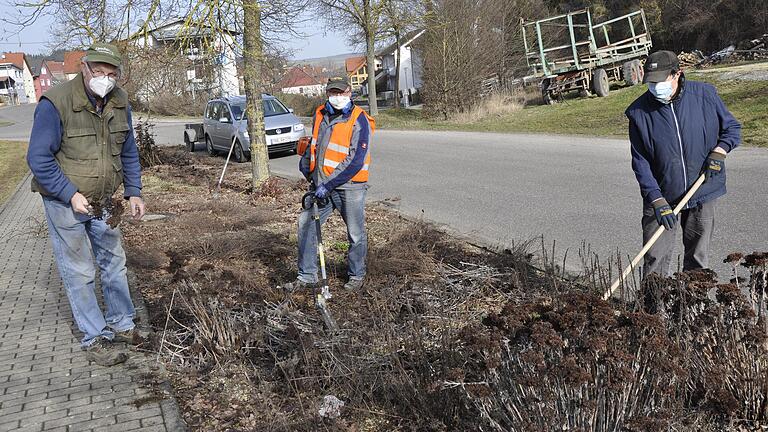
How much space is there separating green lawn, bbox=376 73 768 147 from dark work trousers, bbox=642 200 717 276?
1025 centimetres

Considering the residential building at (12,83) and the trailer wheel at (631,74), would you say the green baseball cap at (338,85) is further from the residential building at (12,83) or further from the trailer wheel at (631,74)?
the residential building at (12,83)

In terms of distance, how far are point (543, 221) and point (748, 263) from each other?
4.96 meters

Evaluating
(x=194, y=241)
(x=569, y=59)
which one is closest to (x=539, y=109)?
(x=569, y=59)

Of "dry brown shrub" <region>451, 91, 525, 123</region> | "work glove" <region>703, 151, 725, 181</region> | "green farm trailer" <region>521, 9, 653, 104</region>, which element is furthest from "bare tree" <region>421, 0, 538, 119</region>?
"work glove" <region>703, 151, 725, 181</region>

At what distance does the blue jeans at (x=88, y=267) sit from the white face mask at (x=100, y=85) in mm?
721

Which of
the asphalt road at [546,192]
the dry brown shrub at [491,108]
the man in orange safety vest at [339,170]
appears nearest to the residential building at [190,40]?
the asphalt road at [546,192]

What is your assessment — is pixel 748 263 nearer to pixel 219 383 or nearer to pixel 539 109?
pixel 219 383

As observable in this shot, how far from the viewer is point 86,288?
4465 mm

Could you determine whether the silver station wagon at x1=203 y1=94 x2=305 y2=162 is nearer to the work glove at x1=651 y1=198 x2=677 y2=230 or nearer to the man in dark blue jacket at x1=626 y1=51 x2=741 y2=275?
the man in dark blue jacket at x1=626 y1=51 x2=741 y2=275

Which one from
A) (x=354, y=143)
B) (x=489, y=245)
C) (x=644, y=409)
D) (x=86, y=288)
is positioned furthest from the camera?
(x=489, y=245)

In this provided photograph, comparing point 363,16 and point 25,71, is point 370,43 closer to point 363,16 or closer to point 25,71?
point 363,16

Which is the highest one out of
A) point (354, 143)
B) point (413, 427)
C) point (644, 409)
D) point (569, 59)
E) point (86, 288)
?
point (569, 59)

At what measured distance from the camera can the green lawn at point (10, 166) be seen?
1483cm

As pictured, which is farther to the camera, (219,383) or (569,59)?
(569,59)
